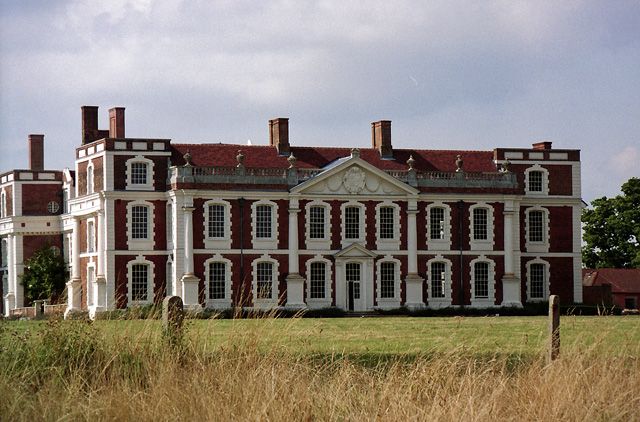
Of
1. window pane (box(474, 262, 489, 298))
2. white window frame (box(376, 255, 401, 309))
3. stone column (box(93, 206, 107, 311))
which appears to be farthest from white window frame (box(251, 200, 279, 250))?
window pane (box(474, 262, 489, 298))

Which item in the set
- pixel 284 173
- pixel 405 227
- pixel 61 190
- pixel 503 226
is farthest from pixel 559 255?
pixel 61 190

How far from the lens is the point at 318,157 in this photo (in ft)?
194

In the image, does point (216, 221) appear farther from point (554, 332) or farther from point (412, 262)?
point (554, 332)

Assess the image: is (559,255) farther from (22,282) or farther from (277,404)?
(277,404)

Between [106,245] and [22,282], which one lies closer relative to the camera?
[106,245]

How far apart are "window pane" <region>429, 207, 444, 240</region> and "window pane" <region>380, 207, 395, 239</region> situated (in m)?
1.80

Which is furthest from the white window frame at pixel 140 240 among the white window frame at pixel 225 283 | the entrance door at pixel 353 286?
the entrance door at pixel 353 286

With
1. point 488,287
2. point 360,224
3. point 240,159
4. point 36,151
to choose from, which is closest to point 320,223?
point 360,224

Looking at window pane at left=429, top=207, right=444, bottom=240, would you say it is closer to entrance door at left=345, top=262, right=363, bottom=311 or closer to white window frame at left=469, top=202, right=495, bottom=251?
white window frame at left=469, top=202, right=495, bottom=251

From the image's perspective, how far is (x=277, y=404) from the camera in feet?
44.8

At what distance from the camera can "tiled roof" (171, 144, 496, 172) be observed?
57188 millimetres

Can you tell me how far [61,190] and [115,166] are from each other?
11663 millimetres

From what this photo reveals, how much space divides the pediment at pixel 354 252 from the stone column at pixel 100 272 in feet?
31.9

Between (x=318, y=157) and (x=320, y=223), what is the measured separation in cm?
415
